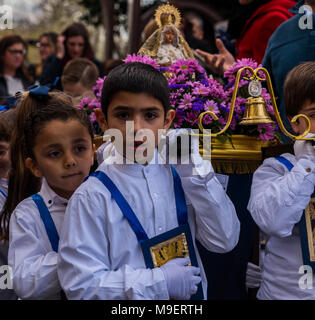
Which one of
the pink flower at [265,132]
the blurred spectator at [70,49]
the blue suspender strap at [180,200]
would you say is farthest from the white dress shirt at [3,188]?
the blurred spectator at [70,49]

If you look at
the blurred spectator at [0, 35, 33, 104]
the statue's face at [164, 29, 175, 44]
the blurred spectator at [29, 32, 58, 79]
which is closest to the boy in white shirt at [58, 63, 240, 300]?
Answer: the statue's face at [164, 29, 175, 44]

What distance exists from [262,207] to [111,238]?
730mm

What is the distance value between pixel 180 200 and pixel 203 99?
2.67 ft

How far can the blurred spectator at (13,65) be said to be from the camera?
18.8ft

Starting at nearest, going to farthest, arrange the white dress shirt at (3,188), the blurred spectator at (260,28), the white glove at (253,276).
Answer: the white glove at (253,276) → the white dress shirt at (3,188) → the blurred spectator at (260,28)

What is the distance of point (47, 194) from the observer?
90.9 inches

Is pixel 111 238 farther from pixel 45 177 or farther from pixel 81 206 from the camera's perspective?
pixel 45 177

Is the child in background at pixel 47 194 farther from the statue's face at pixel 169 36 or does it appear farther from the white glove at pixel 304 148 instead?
the statue's face at pixel 169 36

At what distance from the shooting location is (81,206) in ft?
6.53

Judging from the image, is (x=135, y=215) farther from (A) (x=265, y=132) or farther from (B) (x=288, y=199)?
(A) (x=265, y=132)

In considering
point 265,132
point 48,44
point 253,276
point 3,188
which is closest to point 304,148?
point 265,132

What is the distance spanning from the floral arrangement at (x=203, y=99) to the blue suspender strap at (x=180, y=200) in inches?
22.7

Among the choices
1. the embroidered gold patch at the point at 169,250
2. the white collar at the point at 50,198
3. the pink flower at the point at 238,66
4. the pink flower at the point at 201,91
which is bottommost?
the embroidered gold patch at the point at 169,250

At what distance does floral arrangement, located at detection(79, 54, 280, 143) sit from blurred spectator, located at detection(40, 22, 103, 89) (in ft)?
9.47
